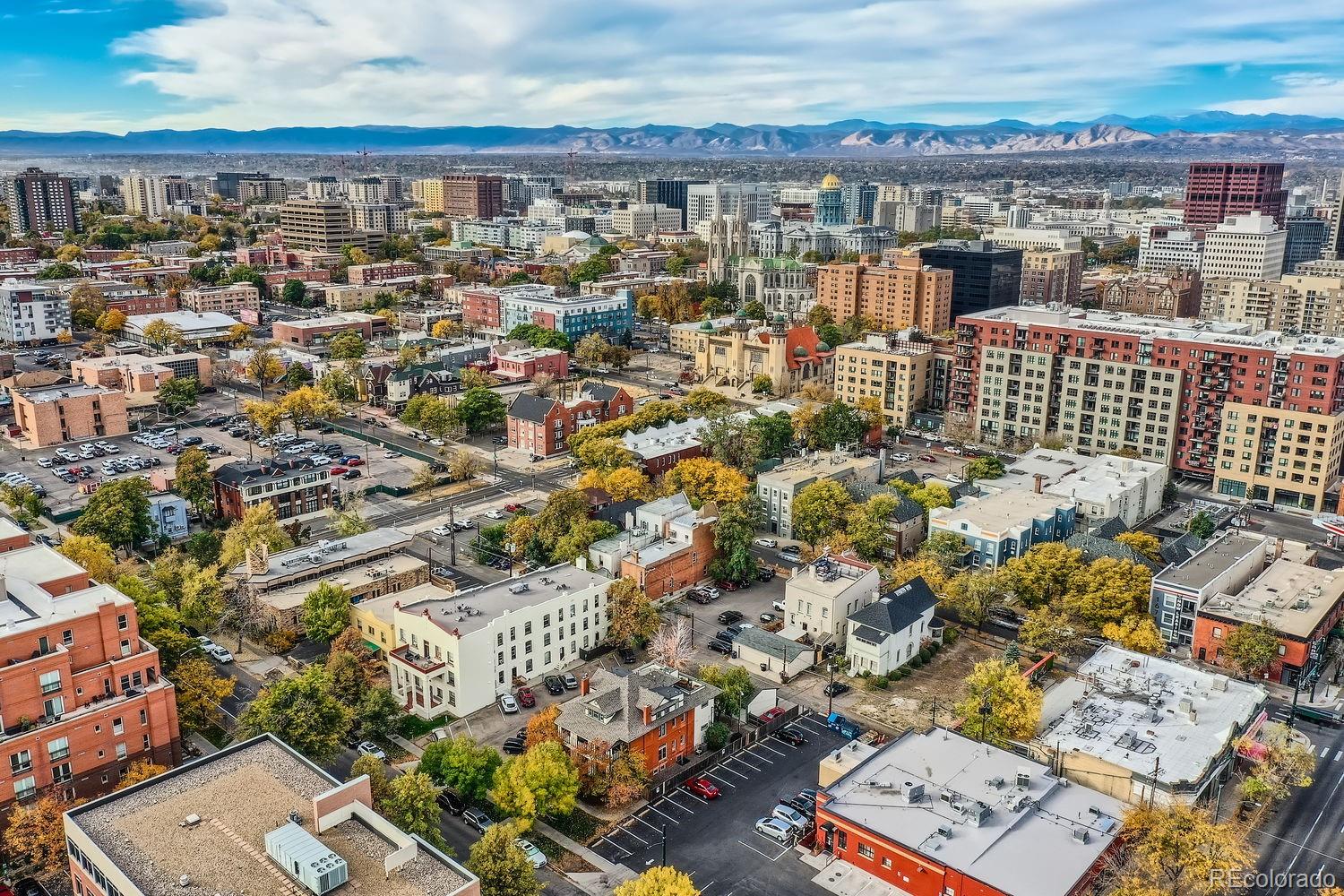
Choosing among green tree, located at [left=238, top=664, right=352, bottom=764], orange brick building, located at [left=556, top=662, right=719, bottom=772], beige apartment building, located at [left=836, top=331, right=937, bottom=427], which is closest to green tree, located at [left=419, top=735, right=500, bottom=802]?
orange brick building, located at [left=556, top=662, right=719, bottom=772]

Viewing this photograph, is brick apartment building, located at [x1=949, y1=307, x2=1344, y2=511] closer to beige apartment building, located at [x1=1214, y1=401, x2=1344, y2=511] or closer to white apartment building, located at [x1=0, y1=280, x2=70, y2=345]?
beige apartment building, located at [x1=1214, y1=401, x2=1344, y2=511]

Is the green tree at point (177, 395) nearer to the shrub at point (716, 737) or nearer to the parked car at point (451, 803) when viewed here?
the parked car at point (451, 803)

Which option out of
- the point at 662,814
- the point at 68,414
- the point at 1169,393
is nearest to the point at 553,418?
the point at 68,414

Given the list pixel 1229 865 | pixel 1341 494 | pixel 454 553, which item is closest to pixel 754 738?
pixel 1229 865

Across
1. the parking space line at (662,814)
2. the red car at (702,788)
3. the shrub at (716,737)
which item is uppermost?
the shrub at (716,737)

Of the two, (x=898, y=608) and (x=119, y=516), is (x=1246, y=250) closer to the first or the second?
(x=898, y=608)

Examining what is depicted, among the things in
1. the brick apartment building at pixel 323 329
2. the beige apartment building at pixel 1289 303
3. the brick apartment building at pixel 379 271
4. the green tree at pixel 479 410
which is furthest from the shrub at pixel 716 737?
the brick apartment building at pixel 379 271
